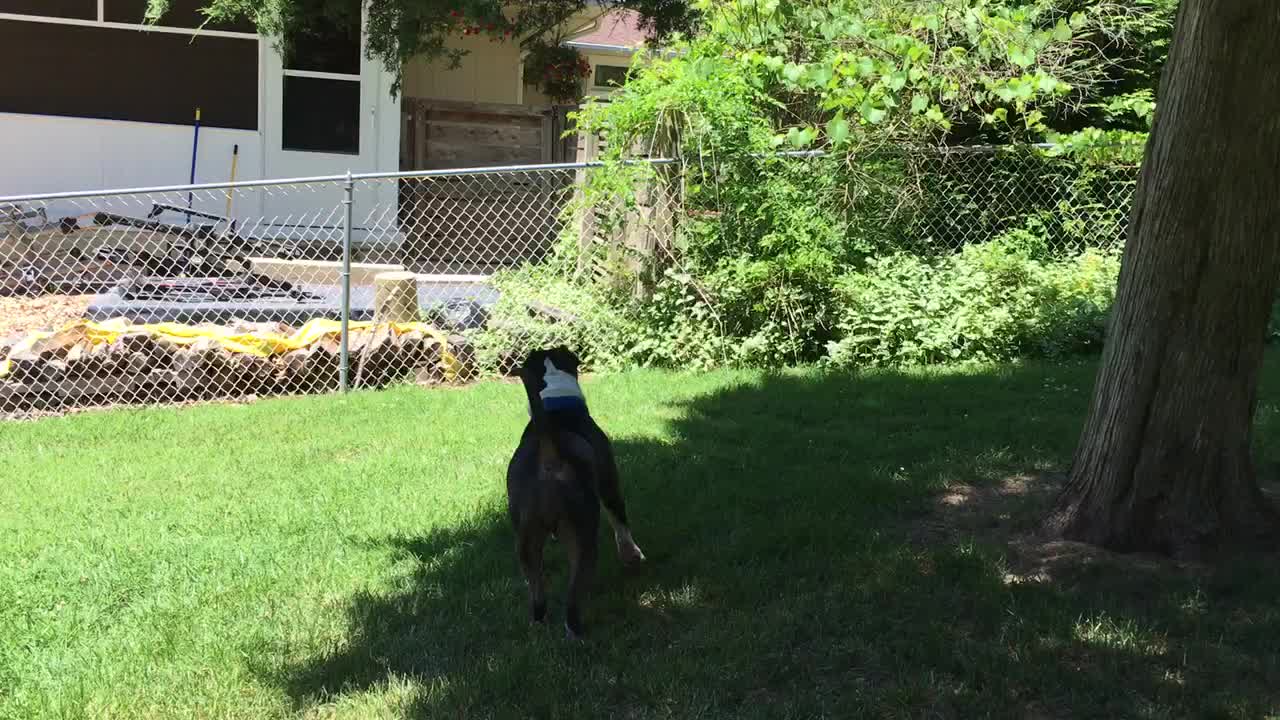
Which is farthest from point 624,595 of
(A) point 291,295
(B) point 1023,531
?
(A) point 291,295

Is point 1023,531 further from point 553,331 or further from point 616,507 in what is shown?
point 553,331

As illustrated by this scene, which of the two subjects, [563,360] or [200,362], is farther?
[200,362]

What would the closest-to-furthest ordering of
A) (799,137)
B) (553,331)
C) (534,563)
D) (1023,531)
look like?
1. (534,563)
2. (1023,531)
3. (799,137)
4. (553,331)

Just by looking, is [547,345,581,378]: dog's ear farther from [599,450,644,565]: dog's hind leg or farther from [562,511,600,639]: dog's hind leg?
[562,511,600,639]: dog's hind leg

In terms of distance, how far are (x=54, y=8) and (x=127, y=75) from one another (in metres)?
1.16

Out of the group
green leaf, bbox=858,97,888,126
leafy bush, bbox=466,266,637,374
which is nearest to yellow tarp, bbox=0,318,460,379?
leafy bush, bbox=466,266,637,374

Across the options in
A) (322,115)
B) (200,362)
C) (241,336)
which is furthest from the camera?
(322,115)

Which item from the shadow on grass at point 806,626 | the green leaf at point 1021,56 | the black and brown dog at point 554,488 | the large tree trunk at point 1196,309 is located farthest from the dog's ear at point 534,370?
the green leaf at point 1021,56

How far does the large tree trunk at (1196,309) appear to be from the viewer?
11.7 feet

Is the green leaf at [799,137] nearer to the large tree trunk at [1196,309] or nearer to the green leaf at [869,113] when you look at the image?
the green leaf at [869,113]

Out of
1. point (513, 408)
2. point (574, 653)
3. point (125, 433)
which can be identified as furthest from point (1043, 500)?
point (125, 433)

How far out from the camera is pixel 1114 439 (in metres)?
3.88

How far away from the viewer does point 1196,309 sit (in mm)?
3662

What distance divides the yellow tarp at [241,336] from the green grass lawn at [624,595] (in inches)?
57.4
